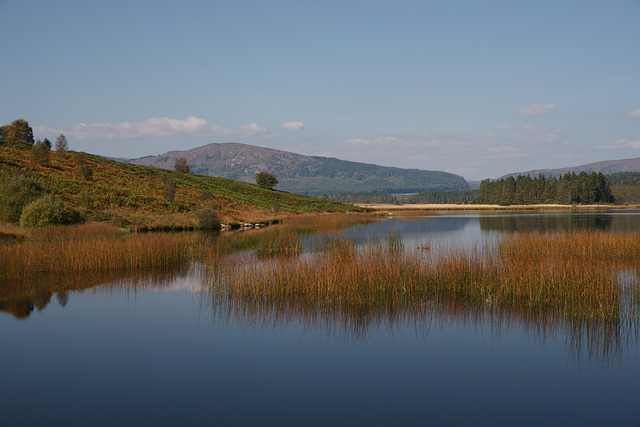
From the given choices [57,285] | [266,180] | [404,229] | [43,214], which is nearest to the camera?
[57,285]

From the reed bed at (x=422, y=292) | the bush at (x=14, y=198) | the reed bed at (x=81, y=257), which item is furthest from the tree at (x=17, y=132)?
the reed bed at (x=422, y=292)

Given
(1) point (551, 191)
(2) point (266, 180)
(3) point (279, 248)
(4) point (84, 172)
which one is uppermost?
(2) point (266, 180)

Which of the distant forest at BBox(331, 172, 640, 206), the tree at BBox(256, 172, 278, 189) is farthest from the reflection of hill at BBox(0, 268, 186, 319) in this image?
the distant forest at BBox(331, 172, 640, 206)

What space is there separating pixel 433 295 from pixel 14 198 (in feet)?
83.2

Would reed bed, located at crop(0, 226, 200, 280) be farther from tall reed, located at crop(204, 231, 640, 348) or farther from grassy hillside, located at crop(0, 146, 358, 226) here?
grassy hillside, located at crop(0, 146, 358, 226)

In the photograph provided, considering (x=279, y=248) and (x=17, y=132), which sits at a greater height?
(x=17, y=132)

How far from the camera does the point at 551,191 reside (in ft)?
432

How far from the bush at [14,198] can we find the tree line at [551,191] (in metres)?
125

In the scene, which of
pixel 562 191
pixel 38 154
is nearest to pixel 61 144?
pixel 38 154

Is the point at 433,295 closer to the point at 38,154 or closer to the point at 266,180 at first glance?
the point at 38,154

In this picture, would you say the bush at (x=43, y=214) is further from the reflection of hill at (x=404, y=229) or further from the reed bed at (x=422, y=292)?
the reflection of hill at (x=404, y=229)

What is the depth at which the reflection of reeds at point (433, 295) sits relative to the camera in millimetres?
10508

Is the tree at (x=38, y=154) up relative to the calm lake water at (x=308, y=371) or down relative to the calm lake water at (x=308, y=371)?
up

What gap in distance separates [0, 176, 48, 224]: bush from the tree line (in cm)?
12461
